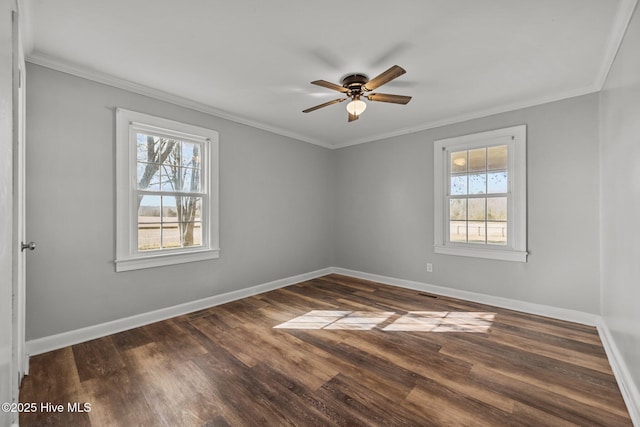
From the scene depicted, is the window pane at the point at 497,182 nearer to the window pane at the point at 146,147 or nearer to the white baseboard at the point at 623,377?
the white baseboard at the point at 623,377

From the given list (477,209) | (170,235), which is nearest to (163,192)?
(170,235)

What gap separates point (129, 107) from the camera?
113 inches

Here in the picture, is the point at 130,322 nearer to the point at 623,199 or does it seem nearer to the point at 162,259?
the point at 162,259

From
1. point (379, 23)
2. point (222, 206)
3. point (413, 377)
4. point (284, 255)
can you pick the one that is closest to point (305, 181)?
point (284, 255)

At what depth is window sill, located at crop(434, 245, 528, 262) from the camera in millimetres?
3375

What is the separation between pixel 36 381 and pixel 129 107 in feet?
8.03

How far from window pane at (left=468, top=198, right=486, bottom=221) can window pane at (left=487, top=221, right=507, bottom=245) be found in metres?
0.15

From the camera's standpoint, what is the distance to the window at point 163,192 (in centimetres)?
282

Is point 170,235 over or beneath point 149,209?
beneath

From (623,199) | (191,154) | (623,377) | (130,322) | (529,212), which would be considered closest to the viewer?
(623,377)

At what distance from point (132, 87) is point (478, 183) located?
4247 millimetres

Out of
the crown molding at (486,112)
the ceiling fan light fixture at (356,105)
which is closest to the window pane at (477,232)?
the crown molding at (486,112)

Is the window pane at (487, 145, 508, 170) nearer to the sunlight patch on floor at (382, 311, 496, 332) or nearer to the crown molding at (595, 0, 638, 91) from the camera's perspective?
the crown molding at (595, 0, 638, 91)

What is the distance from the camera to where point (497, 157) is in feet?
11.8
